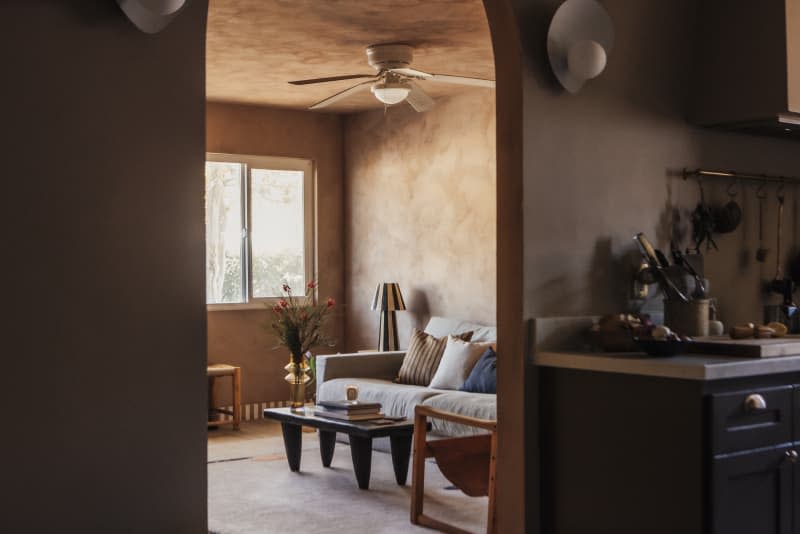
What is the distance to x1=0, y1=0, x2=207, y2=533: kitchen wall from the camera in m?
2.11

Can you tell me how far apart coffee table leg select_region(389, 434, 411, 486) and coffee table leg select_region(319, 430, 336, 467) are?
640mm

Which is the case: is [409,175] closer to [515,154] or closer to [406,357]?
[406,357]

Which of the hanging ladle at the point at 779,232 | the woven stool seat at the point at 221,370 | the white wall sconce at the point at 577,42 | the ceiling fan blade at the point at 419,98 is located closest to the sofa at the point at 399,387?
the woven stool seat at the point at 221,370

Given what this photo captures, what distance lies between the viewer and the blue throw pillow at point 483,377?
598 cm

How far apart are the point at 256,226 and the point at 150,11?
19.5 feet

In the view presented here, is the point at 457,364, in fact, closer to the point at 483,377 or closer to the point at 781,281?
the point at 483,377

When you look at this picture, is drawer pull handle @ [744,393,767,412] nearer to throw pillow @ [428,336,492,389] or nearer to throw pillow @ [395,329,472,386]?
throw pillow @ [428,336,492,389]

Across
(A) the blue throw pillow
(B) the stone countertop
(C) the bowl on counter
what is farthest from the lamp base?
(C) the bowl on counter

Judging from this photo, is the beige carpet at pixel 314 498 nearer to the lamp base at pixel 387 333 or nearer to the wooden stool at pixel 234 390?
the wooden stool at pixel 234 390

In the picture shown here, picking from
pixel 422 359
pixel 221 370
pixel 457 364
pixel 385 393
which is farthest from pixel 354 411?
pixel 221 370

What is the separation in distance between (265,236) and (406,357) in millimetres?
1987

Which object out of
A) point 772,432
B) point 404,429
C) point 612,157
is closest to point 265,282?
point 404,429

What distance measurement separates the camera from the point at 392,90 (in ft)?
18.3

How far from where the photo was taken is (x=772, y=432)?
9.72 feet
